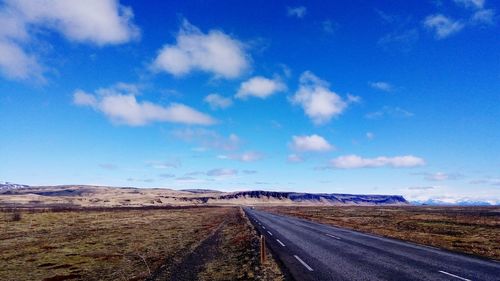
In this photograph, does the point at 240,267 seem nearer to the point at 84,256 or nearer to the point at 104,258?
the point at 104,258

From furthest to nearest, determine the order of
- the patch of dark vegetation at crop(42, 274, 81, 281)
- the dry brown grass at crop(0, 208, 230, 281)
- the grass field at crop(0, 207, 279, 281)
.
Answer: the dry brown grass at crop(0, 208, 230, 281)
the grass field at crop(0, 207, 279, 281)
the patch of dark vegetation at crop(42, 274, 81, 281)

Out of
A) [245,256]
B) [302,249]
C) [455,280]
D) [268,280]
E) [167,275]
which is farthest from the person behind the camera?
[302,249]

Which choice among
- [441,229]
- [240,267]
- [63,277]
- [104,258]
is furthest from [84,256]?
[441,229]

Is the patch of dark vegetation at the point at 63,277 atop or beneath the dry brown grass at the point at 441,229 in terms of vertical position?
beneath

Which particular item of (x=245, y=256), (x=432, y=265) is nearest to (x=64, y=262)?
(x=245, y=256)

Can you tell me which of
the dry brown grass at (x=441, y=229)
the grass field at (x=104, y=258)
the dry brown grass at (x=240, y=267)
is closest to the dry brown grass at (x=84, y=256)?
the grass field at (x=104, y=258)

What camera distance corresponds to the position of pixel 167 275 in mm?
16109

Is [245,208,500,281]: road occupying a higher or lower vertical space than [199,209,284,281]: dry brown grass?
higher

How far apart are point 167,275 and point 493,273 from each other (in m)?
13.2

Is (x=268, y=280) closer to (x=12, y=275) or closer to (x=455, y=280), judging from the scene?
(x=455, y=280)

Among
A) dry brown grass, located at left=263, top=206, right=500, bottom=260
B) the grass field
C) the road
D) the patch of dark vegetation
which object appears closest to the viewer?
the road

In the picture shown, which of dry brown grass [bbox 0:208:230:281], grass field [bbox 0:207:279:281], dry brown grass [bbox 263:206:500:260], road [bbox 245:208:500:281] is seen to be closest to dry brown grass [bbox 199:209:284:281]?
grass field [bbox 0:207:279:281]

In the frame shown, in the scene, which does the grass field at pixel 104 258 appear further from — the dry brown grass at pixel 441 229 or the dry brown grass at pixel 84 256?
the dry brown grass at pixel 441 229

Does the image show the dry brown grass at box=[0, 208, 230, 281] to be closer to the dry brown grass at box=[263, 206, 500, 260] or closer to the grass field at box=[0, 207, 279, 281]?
the grass field at box=[0, 207, 279, 281]
